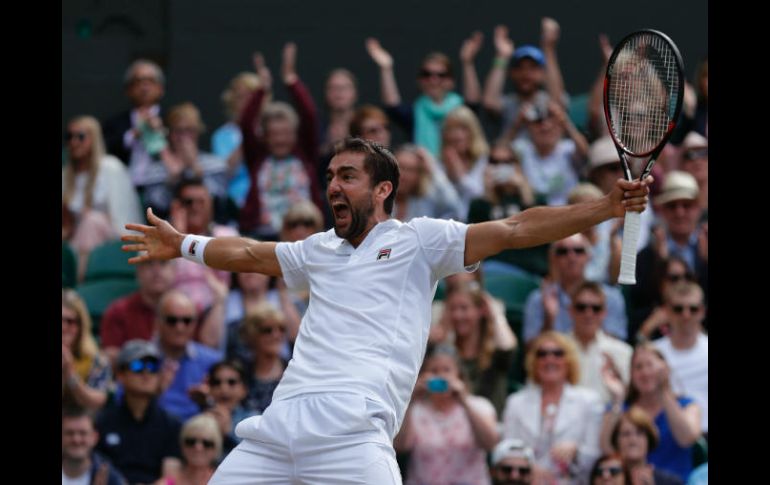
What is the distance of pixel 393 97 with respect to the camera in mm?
11430

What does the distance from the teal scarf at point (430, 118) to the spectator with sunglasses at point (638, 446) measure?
320 cm

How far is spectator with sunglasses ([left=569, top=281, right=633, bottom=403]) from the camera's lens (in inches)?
354

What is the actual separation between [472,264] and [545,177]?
4921 mm

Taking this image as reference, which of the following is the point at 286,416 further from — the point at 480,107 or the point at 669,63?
the point at 480,107

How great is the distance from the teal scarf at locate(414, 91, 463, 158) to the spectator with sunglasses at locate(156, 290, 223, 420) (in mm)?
2529

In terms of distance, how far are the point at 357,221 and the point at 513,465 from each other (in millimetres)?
2953

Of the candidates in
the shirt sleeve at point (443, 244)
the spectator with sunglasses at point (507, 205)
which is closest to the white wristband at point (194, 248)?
the shirt sleeve at point (443, 244)

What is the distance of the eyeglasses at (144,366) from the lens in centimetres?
884

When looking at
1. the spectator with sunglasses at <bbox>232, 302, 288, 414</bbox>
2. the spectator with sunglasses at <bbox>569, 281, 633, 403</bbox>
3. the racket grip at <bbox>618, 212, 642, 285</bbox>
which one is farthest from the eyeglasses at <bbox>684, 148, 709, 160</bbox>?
the racket grip at <bbox>618, 212, 642, 285</bbox>

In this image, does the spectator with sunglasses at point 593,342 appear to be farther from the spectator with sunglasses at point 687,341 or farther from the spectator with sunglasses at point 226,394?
the spectator with sunglasses at point 226,394

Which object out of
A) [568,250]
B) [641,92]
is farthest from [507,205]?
[641,92]

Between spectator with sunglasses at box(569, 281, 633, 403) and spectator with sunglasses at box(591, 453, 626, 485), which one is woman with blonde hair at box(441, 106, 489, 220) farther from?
spectator with sunglasses at box(591, 453, 626, 485)
